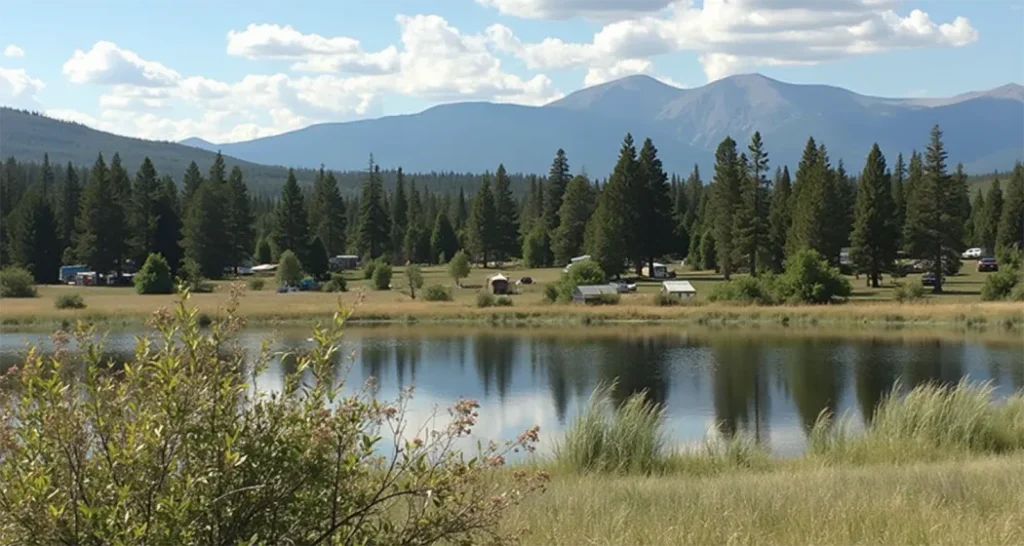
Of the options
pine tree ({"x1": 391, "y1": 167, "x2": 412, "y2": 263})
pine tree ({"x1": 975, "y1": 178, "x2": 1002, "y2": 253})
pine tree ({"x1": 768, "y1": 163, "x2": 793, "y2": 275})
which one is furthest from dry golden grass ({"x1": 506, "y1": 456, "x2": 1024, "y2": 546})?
pine tree ({"x1": 975, "y1": 178, "x2": 1002, "y2": 253})

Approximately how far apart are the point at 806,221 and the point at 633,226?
41.9ft

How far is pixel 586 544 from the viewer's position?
5355 mm

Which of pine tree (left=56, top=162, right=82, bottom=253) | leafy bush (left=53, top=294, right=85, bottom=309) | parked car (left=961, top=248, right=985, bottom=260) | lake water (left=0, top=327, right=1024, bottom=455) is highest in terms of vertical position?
pine tree (left=56, top=162, right=82, bottom=253)

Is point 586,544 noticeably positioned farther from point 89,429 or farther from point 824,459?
point 824,459

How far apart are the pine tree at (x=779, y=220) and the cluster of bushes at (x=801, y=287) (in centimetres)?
994

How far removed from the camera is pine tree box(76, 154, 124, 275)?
7281cm

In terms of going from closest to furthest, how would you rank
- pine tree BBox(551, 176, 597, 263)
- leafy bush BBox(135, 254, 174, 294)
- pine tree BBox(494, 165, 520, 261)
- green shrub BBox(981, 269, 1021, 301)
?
green shrub BBox(981, 269, 1021, 301) < leafy bush BBox(135, 254, 174, 294) < pine tree BBox(551, 176, 597, 263) < pine tree BBox(494, 165, 520, 261)

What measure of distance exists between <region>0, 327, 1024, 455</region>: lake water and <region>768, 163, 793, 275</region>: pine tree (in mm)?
21720

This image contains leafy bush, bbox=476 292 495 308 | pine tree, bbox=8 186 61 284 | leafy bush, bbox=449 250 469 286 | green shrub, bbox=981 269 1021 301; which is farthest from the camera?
pine tree, bbox=8 186 61 284

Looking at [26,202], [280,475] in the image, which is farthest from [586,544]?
[26,202]

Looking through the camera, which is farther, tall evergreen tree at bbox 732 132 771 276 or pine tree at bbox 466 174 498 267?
pine tree at bbox 466 174 498 267

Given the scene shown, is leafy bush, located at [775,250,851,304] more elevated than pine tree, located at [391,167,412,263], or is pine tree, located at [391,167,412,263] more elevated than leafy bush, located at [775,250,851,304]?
pine tree, located at [391,167,412,263]

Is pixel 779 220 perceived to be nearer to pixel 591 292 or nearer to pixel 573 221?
pixel 573 221

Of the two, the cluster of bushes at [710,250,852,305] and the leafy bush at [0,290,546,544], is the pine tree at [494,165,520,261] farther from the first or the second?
the leafy bush at [0,290,546,544]
